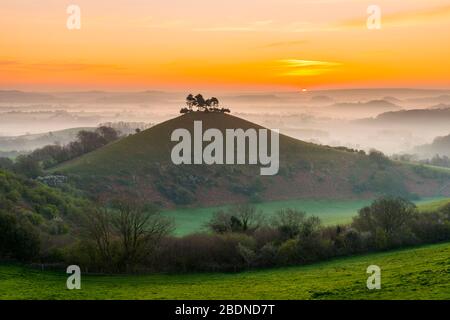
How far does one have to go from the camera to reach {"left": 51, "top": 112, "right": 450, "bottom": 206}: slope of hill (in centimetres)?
11331

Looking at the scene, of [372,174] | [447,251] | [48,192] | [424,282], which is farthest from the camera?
[372,174]

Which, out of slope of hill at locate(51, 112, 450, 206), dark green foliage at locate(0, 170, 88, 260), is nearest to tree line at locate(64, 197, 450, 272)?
dark green foliage at locate(0, 170, 88, 260)

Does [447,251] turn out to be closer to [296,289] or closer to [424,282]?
[424,282]

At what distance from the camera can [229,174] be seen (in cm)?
12519

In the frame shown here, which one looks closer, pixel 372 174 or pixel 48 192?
pixel 48 192

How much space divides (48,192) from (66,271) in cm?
4158

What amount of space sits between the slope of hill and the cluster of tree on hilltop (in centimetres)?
226

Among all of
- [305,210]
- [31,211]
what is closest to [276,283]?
Result: [31,211]

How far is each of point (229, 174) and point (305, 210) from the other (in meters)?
22.3

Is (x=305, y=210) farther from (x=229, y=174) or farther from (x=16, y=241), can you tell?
(x=16, y=241)

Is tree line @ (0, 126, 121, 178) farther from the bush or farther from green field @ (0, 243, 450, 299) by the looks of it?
green field @ (0, 243, 450, 299)

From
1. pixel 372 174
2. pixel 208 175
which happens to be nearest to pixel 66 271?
A: pixel 208 175

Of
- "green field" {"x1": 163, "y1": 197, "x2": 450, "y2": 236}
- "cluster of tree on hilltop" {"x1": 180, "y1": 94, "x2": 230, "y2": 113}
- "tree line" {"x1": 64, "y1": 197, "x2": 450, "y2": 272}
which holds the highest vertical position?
"cluster of tree on hilltop" {"x1": 180, "y1": 94, "x2": 230, "y2": 113}

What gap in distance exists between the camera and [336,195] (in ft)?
399
